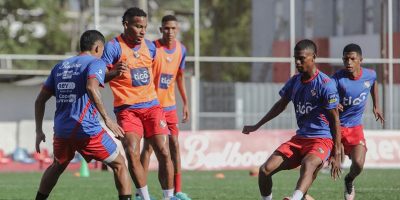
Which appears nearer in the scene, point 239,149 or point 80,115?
point 80,115

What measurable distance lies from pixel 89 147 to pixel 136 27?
1.75 metres

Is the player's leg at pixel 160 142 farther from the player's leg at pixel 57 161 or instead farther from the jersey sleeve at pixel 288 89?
the jersey sleeve at pixel 288 89

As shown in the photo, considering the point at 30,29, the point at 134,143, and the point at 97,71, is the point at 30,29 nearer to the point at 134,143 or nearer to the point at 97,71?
the point at 134,143

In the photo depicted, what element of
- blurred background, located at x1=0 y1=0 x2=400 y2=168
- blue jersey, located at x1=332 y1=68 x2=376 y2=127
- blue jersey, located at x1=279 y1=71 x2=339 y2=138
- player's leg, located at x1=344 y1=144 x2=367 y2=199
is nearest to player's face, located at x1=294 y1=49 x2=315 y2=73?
blue jersey, located at x1=279 y1=71 x2=339 y2=138

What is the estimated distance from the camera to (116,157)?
1112cm

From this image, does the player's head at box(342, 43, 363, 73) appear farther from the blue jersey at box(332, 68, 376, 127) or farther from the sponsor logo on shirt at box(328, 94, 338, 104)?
the sponsor logo on shirt at box(328, 94, 338, 104)

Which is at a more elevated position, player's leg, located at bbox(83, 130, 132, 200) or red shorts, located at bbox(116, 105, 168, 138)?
red shorts, located at bbox(116, 105, 168, 138)

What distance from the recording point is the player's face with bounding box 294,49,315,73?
11.1 meters

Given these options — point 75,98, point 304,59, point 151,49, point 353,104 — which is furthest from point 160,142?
point 353,104

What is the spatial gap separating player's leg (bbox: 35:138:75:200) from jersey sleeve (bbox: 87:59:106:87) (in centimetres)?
84

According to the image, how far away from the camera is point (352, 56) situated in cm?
1340

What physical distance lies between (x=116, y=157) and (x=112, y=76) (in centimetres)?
87

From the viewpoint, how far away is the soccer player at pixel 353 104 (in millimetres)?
13547

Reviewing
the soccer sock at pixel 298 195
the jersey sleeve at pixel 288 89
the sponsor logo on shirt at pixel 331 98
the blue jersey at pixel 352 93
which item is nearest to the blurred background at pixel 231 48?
the blue jersey at pixel 352 93
